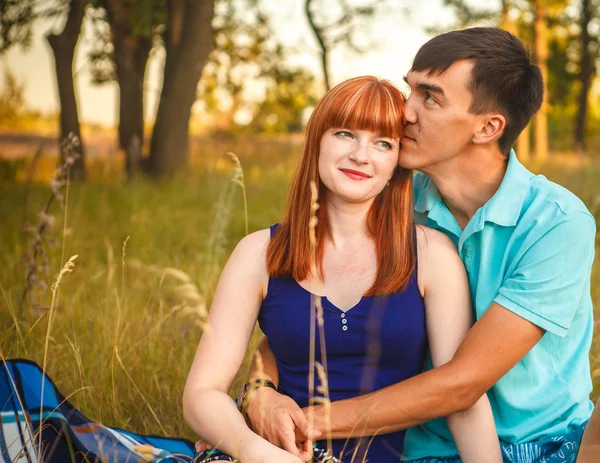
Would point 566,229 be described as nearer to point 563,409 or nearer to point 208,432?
point 563,409

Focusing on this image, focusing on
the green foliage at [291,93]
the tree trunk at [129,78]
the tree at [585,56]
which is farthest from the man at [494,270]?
the tree at [585,56]

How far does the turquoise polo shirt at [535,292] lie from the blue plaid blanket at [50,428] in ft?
3.48

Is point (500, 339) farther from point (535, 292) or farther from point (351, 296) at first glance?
point (351, 296)

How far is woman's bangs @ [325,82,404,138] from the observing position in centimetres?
246

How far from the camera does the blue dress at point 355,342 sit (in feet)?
7.83

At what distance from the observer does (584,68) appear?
64.3ft

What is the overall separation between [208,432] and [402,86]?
4.66ft

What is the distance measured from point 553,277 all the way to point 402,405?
2.07 ft

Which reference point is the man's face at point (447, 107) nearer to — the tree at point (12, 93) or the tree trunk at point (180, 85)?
the tree at point (12, 93)

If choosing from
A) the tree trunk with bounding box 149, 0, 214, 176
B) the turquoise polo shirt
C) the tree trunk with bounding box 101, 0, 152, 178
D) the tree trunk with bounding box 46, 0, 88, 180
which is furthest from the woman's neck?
the tree trunk with bounding box 101, 0, 152, 178

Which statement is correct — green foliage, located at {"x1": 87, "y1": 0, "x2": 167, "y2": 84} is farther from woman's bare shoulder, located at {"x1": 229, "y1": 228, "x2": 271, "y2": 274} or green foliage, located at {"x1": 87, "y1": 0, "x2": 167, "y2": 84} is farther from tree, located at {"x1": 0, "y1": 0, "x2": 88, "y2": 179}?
woman's bare shoulder, located at {"x1": 229, "y1": 228, "x2": 271, "y2": 274}

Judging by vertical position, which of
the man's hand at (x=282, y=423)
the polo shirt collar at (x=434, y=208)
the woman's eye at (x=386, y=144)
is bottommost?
the man's hand at (x=282, y=423)

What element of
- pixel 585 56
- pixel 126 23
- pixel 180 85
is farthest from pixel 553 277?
pixel 585 56

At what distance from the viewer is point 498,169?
9.05ft
